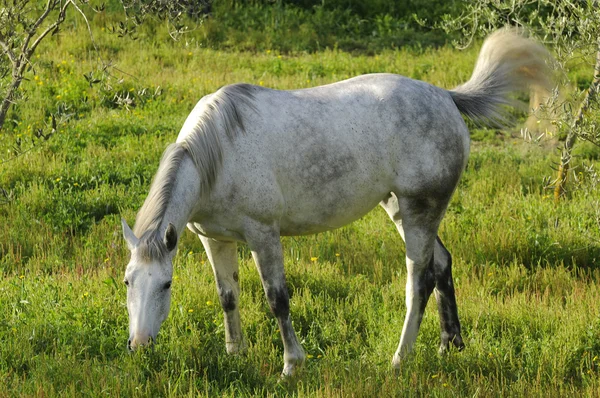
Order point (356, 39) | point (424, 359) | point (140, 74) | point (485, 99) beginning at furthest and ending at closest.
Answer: point (356, 39), point (140, 74), point (485, 99), point (424, 359)

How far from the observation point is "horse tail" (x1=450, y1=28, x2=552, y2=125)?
599cm

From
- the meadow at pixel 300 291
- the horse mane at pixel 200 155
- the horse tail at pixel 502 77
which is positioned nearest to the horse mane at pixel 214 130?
the horse mane at pixel 200 155

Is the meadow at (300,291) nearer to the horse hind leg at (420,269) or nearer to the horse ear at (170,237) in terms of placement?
the horse hind leg at (420,269)

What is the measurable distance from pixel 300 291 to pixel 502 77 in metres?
2.47

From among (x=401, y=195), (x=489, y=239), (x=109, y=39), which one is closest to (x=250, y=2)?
(x=109, y=39)

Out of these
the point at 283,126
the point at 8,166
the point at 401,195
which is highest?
the point at 283,126

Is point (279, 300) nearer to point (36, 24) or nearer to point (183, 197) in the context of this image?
point (183, 197)

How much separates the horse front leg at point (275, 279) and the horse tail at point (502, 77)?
199 cm

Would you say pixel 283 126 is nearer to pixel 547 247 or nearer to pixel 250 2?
pixel 547 247

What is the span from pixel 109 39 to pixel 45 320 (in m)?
11.0

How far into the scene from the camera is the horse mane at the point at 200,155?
15.2ft

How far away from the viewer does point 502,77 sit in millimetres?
6078

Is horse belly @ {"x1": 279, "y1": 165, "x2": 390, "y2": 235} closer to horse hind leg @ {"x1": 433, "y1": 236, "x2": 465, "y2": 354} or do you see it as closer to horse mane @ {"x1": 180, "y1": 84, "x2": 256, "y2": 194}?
horse mane @ {"x1": 180, "y1": 84, "x2": 256, "y2": 194}

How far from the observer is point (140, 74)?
13.5 meters
